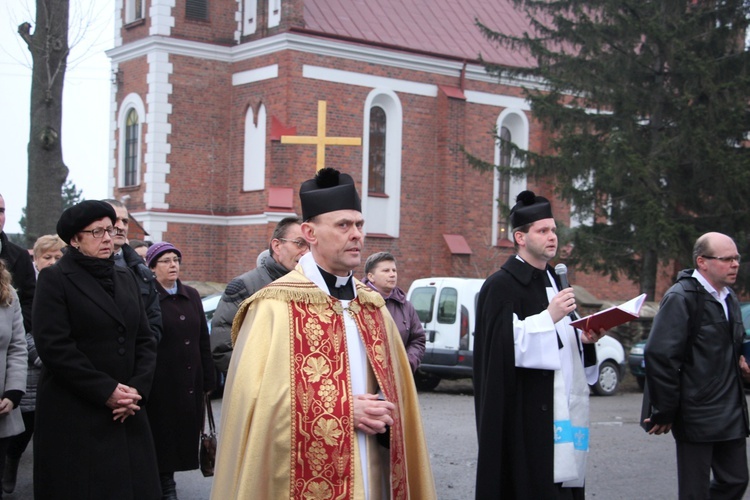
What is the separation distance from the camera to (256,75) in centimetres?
2819

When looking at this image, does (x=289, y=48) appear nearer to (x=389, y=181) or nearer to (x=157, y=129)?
(x=157, y=129)

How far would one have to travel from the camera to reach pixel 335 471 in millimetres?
4340

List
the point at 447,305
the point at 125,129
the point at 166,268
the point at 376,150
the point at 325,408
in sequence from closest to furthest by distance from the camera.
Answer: the point at 325,408 < the point at 166,268 < the point at 447,305 < the point at 376,150 < the point at 125,129

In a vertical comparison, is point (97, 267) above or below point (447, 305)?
above

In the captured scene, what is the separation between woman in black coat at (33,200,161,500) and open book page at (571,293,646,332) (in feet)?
8.38

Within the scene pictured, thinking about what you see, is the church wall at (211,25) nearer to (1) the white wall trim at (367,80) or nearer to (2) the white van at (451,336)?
(1) the white wall trim at (367,80)

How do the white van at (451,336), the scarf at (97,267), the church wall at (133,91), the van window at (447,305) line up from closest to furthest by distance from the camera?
the scarf at (97,267), the white van at (451,336), the van window at (447,305), the church wall at (133,91)

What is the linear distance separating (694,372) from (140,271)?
3872 millimetres

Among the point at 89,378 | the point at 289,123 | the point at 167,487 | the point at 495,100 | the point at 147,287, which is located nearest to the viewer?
the point at 89,378

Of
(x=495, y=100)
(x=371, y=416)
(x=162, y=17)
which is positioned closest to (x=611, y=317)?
(x=371, y=416)

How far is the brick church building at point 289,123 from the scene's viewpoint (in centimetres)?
2758

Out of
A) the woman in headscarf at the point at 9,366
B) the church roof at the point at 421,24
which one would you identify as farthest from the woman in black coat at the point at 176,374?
the church roof at the point at 421,24

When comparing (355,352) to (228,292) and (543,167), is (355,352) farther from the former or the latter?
(543,167)

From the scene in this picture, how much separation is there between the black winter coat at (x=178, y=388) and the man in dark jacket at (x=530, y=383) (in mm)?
2551
